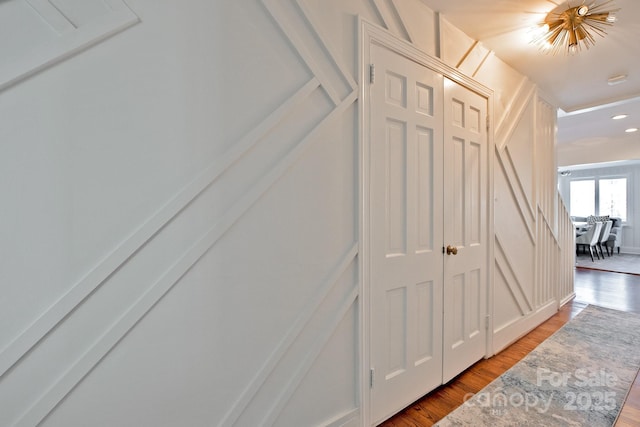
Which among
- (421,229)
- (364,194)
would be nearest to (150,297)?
(364,194)

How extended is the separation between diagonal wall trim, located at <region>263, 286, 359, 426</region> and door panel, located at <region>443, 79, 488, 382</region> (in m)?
0.89

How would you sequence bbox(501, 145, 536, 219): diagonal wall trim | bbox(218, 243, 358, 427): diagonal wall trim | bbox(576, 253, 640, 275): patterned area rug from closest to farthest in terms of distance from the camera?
bbox(218, 243, 358, 427): diagonal wall trim → bbox(501, 145, 536, 219): diagonal wall trim → bbox(576, 253, 640, 275): patterned area rug

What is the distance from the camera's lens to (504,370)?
220 centimetres

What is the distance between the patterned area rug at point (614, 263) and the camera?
5659mm

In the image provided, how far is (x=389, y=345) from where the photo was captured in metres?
1.68

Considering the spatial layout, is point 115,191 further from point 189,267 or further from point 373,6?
point 373,6

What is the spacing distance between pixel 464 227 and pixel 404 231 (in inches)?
26.9

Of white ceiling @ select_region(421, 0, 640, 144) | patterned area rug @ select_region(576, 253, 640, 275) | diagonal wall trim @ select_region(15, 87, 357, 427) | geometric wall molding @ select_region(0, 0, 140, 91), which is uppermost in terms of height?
white ceiling @ select_region(421, 0, 640, 144)

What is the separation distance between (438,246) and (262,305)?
127cm

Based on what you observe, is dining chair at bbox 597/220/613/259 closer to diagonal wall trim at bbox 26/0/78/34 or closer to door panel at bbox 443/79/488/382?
door panel at bbox 443/79/488/382

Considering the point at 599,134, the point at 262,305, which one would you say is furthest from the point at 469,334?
the point at 599,134

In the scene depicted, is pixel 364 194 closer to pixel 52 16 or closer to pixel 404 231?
pixel 404 231

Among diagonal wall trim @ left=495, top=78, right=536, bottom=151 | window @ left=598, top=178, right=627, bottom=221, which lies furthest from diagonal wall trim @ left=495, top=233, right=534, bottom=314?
window @ left=598, top=178, right=627, bottom=221

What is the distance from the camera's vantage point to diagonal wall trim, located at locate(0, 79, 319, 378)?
794 mm
